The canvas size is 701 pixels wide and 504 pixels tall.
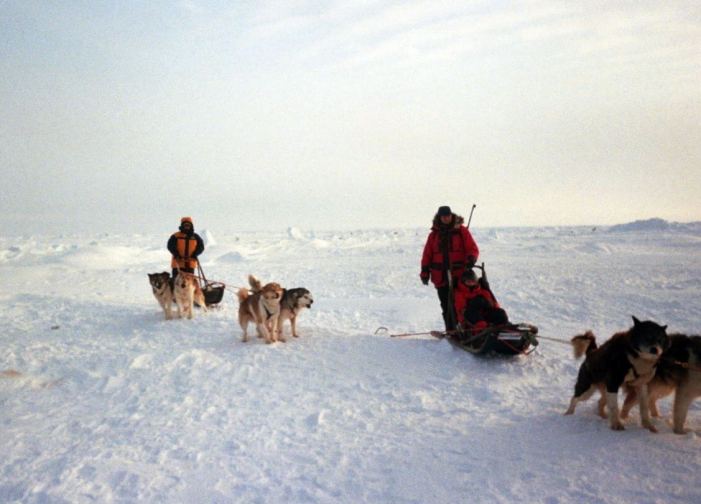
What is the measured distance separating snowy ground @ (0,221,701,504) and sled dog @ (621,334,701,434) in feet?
0.68

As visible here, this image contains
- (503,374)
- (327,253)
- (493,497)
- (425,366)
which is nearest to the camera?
(493,497)

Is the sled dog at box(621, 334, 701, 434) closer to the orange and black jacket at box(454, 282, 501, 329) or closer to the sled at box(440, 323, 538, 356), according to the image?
the sled at box(440, 323, 538, 356)

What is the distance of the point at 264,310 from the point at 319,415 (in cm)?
242

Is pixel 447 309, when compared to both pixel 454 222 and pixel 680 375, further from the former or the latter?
pixel 680 375

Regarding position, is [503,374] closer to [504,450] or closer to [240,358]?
[504,450]

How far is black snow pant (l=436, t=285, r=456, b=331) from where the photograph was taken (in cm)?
552

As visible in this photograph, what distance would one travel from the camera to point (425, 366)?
4.84 metres

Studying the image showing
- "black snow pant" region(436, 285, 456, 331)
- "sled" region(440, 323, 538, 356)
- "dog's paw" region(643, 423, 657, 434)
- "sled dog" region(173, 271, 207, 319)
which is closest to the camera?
"dog's paw" region(643, 423, 657, 434)

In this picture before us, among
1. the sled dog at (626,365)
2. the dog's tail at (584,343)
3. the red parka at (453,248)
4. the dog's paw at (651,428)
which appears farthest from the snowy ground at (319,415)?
the red parka at (453,248)

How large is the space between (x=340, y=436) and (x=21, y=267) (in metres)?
19.2

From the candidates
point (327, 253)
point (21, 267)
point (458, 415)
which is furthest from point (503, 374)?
point (21, 267)

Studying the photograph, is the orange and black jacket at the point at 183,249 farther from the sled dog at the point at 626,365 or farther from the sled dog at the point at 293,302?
Result: the sled dog at the point at 626,365

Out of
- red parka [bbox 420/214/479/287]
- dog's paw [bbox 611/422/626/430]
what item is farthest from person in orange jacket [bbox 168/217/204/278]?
dog's paw [bbox 611/422/626/430]

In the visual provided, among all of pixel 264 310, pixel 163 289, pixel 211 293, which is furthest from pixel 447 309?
pixel 163 289
